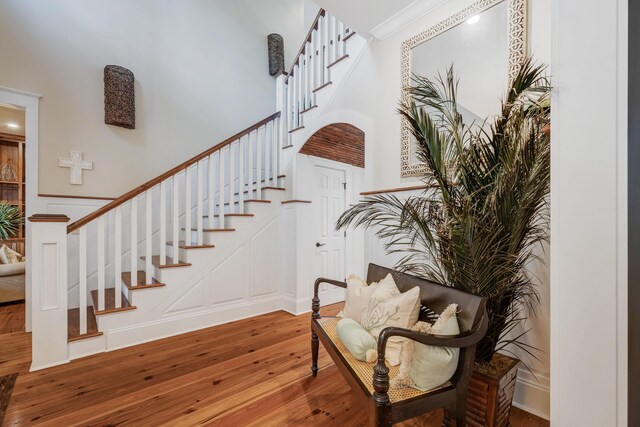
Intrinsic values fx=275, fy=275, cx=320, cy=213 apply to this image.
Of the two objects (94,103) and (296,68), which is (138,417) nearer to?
(94,103)

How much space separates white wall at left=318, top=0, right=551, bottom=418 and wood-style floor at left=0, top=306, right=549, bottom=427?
0.21m

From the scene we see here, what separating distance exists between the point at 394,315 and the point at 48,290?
2536mm

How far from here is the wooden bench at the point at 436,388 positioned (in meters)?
1.11

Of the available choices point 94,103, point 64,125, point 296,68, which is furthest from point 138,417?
point 296,68

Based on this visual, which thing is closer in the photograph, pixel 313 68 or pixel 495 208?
pixel 495 208

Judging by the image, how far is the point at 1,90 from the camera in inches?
105

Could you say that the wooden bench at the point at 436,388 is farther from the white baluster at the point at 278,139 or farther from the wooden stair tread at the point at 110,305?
the white baluster at the point at 278,139

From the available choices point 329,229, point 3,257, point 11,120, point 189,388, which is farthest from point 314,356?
point 11,120

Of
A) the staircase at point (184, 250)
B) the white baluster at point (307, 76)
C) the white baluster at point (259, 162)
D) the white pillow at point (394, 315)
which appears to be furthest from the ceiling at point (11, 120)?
the white pillow at point (394, 315)

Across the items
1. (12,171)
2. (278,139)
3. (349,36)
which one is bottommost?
(12,171)

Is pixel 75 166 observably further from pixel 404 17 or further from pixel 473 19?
pixel 473 19

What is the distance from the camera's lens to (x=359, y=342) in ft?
4.86

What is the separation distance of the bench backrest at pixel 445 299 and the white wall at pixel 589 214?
11.0 inches

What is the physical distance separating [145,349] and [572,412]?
9.48 feet
